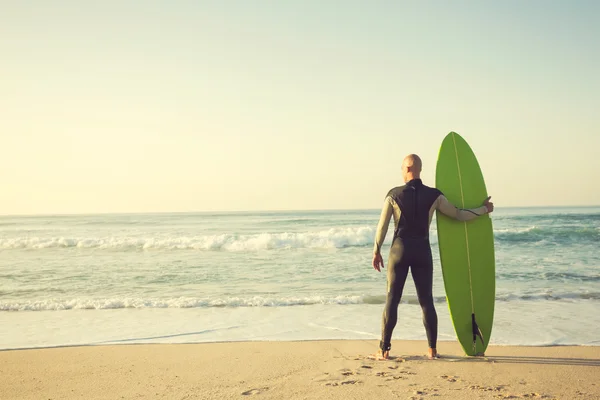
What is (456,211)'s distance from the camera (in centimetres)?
391

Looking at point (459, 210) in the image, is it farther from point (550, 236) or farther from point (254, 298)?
point (550, 236)

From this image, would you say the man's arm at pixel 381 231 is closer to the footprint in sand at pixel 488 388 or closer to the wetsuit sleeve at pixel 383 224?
the wetsuit sleeve at pixel 383 224

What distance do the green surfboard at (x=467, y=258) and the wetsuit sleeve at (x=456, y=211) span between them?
12 cm

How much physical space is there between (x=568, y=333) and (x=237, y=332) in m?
3.59

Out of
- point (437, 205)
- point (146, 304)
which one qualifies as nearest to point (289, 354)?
point (437, 205)

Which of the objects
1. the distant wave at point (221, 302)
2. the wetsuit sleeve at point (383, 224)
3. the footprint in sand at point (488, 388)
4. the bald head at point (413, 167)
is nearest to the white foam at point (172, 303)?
the distant wave at point (221, 302)

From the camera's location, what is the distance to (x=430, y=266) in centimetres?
370

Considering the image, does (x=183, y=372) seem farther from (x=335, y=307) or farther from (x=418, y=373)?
(x=335, y=307)

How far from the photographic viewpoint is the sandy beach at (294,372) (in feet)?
9.75

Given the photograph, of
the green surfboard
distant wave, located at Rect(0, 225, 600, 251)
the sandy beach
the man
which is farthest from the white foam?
distant wave, located at Rect(0, 225, 600, 251)

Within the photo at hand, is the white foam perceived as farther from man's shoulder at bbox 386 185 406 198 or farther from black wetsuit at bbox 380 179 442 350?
man's shoulder at bbox 386 185 406 198

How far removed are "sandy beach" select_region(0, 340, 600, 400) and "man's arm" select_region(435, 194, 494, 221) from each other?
119 cm

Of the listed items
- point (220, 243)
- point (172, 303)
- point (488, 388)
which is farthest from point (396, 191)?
point (220, 243)

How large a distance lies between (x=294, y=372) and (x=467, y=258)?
6.10 ft
